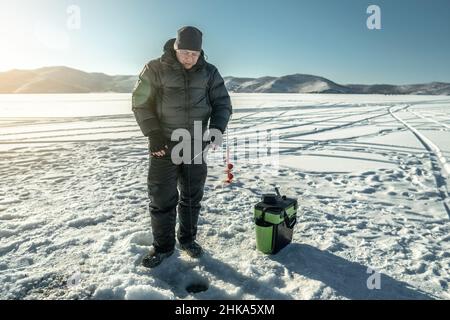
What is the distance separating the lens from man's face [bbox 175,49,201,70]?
3023 millimetres

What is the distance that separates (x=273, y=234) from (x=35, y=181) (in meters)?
4.72

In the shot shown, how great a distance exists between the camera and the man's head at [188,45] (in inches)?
117

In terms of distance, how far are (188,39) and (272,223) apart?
1842 millimetres

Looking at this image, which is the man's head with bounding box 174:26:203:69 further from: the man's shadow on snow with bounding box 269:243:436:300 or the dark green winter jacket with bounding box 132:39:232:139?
the man's shadow on snow with bounding box 269:243:436:300

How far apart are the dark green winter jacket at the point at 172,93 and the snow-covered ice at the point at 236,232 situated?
51.9 inches

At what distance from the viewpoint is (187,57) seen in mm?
3043

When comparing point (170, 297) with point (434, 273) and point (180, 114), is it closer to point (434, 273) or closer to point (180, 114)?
point (180, 114)

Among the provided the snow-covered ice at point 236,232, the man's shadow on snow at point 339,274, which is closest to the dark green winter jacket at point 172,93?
the snow-covered ice at point 236,232

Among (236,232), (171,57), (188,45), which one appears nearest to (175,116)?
(171,57)

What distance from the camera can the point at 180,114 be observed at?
10.6ft

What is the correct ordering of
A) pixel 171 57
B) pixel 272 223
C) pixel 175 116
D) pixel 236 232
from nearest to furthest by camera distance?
pixel 171 57
pixel 175 116
pixel 272 223
pixel 236 232

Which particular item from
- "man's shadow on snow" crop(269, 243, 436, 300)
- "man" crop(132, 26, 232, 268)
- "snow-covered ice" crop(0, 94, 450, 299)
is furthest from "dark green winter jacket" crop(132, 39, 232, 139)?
"man's shadow on snow" crop(269, 243, 436, 300)

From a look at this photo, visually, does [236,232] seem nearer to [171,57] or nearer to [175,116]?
[175,116]
